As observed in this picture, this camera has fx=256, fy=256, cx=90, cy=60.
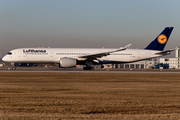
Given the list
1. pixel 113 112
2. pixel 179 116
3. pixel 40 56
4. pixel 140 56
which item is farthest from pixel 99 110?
pixel 140 56

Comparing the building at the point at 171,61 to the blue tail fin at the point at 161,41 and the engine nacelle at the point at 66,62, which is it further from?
the engine nacelle at the point at 66,62

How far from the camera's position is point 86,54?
164 ft

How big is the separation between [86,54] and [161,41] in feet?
51.9

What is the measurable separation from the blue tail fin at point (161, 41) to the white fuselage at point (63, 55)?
4.41 feet

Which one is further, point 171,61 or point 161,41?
point 171,61

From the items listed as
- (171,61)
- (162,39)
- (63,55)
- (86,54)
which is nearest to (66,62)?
(63,55)

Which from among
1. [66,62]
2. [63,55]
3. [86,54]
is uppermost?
[86,54]

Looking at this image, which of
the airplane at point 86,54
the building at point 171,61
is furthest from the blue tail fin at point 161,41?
the building at point 171,61

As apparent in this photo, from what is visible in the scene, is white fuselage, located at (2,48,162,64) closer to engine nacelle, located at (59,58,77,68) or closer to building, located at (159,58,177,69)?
engine nacelle, located at (59,58,77,68)

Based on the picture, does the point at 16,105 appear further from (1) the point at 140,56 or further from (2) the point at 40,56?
(1) the point at 140,56

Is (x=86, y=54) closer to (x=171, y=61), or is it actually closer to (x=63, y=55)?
(x=63, y=55)

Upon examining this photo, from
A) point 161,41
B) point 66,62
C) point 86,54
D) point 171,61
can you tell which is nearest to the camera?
point 66,62

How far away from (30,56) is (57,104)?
3737 centimetres

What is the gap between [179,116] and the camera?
31.1 ft
